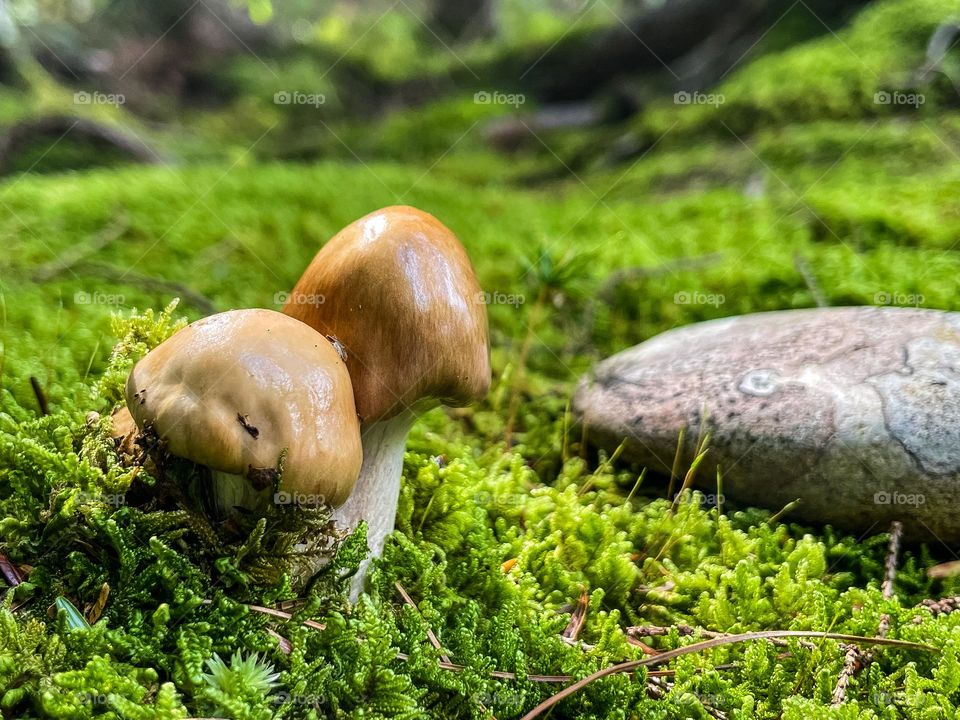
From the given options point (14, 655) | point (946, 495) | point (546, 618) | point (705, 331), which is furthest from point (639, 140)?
point (14, 655)

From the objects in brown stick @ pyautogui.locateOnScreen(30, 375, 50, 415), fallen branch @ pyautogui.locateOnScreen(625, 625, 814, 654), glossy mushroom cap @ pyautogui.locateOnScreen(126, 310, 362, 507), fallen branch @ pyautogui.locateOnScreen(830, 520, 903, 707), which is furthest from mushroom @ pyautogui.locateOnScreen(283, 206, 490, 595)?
fallen branch @ pyautogui.locateOnScreen(830, 520, 903, 707)

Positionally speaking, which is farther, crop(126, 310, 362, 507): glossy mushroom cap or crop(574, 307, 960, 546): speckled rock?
crop(574, 307, 960, 546): speckled rock

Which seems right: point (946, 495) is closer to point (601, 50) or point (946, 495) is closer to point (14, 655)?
point (14, 655)

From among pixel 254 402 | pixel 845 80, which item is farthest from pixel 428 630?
pixel 845 80

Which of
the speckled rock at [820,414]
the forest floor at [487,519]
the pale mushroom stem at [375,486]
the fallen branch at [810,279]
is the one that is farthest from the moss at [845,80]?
the pale mushroom stem at [375,486]

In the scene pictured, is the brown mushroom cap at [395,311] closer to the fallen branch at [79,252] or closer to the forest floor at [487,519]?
the forest floor at [487,519]

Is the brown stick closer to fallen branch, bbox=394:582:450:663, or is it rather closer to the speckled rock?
fallen branch, bbox=394:582:450:663

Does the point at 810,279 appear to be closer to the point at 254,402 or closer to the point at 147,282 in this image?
the point at 254,402
